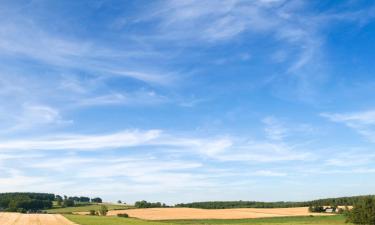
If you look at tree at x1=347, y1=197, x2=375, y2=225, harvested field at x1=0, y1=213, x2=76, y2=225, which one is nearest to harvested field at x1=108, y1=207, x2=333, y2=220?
harvested field at x1=0, y1=213, x2=76, y2=225

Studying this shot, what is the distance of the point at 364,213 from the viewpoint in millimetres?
85000

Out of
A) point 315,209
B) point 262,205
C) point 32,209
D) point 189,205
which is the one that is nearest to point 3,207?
point 32,209

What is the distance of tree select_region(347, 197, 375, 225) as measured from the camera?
8425cm

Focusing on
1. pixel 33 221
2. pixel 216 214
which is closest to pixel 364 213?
pixel 216 214

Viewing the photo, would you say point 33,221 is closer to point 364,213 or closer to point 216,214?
point 216,214

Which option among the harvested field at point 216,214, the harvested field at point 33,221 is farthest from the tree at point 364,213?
the harvested field at point 33,221

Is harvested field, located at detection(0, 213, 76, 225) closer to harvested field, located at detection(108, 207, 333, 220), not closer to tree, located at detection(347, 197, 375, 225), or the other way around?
harvested field, located at detection(108, 207, 333, 220)

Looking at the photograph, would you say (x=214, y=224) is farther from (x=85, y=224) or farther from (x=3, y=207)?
(x=3, y=207)

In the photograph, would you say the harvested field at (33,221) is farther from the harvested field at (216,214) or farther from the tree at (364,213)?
the tree at (364,213)

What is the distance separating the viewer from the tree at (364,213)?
84.2 m

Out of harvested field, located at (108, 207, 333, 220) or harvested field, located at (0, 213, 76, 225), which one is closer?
harvested field, located at (0, 213, 76, 225)

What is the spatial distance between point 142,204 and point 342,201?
71.3 m

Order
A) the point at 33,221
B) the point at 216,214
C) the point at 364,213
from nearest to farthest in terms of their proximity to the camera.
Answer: the point at 364,213 → the point at 33,221 → the point at 216,214

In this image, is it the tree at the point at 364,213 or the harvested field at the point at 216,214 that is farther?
the harvested field at the point at 216,214
